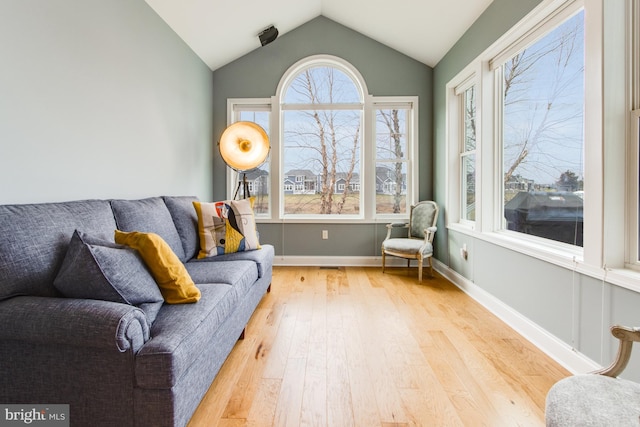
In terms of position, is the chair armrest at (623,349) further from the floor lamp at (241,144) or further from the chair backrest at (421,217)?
the floor lamp at (241,144)

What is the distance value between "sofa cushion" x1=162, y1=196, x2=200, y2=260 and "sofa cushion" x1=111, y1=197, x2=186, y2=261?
0.18 ft

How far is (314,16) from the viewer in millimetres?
4176

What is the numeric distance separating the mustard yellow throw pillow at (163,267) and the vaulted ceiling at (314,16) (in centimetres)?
230

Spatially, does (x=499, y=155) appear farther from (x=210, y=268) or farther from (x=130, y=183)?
(x=130, y=183)

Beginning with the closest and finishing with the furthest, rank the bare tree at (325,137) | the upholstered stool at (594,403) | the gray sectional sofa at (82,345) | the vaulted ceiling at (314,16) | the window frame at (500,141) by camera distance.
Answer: the upholstered stool at (594,403) → the gray sectional sofa at (82,345) → the window frame at (500,141) → the vaulted ceiling at (314,16) → the bare tree at (325,137)

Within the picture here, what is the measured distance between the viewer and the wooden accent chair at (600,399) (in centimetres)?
86

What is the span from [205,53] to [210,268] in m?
2.82

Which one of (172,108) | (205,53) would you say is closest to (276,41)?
(205,53)

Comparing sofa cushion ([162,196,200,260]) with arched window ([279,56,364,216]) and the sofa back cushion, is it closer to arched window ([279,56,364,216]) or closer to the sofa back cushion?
the sofa back cushion

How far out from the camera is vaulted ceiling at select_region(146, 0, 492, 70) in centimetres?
304

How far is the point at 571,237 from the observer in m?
2.08

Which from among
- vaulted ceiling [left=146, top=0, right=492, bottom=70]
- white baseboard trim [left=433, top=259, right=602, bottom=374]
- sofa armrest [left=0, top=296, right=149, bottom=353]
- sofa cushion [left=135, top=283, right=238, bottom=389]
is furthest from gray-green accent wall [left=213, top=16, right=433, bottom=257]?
sofa armrest [left=0, top=296, right=149, bottom=353]

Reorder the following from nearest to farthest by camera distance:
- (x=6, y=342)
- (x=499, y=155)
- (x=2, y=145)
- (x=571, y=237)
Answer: (x=6, y=342), (x=2, y=145), (x=571, y=237), (x=499, y=155)

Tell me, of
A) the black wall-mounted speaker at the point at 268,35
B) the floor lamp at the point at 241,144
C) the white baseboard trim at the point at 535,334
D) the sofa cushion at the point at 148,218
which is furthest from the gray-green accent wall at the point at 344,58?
the sofa cushion at the point at 148,218
